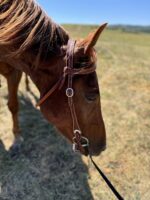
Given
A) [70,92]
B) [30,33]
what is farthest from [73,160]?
[30,33]

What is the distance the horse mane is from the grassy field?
6.29ft

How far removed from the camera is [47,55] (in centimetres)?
290

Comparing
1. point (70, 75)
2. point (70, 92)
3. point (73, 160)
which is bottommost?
point (73, 160)

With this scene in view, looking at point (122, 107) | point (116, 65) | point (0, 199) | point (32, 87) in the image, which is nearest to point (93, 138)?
point (0, 199)

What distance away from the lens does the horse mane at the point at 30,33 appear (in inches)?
112

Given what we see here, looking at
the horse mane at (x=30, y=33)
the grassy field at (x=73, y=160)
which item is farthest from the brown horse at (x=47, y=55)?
the grassy field at (x=73, y=160)

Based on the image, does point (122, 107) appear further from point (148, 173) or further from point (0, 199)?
point (0, 199)

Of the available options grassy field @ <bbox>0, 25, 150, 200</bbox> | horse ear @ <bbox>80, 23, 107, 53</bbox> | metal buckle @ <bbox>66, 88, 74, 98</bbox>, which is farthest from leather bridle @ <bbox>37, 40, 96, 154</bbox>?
grassy field @ <bbox>0, 25, 150, 200</bbox>

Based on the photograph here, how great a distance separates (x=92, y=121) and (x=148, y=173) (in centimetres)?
199

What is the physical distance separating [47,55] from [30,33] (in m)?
0.21

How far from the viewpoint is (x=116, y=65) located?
8945 mm

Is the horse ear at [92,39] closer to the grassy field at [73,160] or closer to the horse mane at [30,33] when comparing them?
the horse mane at [30,33]

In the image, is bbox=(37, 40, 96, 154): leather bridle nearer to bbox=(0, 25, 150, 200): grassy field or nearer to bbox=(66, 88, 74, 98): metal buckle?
bbox=(66, 88, 74, 98): metal buckle

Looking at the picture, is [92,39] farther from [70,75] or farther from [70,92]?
[70,92]
